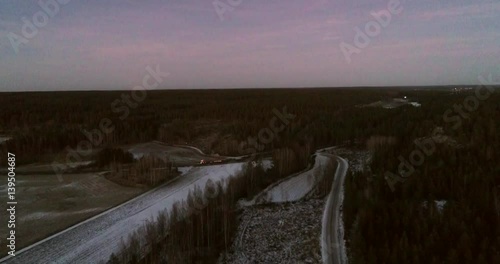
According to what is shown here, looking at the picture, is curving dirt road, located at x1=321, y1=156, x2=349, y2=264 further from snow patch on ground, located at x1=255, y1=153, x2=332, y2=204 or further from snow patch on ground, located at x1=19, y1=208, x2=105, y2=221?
snow patch on ground, located at x1=19, y1=208, x2=105, y2=221

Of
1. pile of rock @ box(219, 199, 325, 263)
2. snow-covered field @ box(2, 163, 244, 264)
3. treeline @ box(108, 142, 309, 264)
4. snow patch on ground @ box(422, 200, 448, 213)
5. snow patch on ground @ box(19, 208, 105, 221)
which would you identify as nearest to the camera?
treeline @ box(108, 142, 309, 264)

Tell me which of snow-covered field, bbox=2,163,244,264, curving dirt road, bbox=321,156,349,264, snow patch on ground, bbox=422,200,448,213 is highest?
snow patch on ground, bbox=422,200,448,213

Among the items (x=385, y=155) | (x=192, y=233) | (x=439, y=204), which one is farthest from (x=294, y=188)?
(x=192, y=233)

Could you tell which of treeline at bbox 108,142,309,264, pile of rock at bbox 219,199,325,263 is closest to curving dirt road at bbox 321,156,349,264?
pile of rock at bbox 219,199,325,263

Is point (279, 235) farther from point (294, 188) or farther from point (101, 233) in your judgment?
point (294, 188)

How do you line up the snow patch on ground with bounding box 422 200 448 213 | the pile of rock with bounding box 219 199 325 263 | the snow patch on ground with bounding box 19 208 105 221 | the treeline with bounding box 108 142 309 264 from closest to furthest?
the treeline with bounding box 108 142 309 264 < the pile of rock with bounding box 219 199 325 263 < the snow patch on ground with bounding box 422 200 448 213 < the snow patch on ground with bounding box 19 208 105 221

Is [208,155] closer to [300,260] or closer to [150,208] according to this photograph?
[150,208]

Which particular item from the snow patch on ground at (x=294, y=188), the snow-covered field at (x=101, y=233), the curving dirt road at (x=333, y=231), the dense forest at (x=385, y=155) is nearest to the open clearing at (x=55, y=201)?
the snow-covered field at (x=101, y=233)
